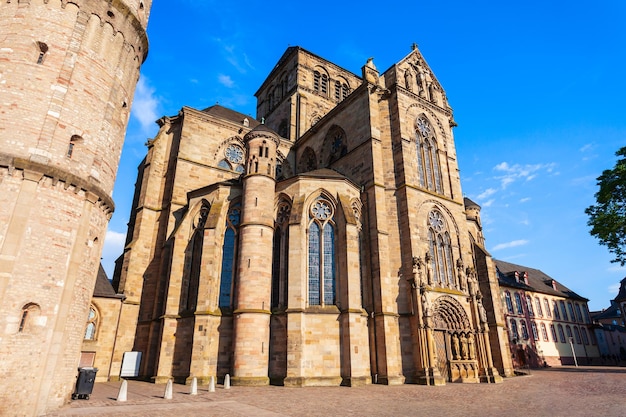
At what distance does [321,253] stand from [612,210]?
19.9 meters

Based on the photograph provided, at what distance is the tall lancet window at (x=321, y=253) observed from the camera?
1811cm

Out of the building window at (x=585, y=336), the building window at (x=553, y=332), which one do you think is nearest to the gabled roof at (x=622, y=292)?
the building window at (x=585, y=336)

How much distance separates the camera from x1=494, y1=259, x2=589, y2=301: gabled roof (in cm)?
4114

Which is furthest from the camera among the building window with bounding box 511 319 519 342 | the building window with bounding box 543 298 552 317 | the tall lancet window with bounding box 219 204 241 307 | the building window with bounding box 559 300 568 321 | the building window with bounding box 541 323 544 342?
the building window with bounding box 559 300 568 321

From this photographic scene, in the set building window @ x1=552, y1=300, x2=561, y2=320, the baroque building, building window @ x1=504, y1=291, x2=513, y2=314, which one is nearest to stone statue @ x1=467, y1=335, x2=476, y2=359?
the baroque building

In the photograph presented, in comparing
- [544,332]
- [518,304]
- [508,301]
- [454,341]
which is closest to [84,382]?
Result: [454,341]

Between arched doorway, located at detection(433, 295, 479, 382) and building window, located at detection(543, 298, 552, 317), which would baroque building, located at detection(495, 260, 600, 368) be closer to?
building window, located at detection(543, 298, 552, 317)

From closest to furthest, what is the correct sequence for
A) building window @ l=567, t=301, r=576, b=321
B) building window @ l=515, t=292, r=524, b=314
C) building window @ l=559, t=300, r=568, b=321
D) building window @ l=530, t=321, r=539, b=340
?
building window @ l=530, t=321, r=539, b=340 → building window @ l=515, t=292, r=524, b=314 → building window @ l=559, t=300, r=568, b=321 → building window @ l=567, t=301, r=576, b=321

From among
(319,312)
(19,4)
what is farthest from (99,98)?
(319,312)

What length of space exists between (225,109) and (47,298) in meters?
24.7

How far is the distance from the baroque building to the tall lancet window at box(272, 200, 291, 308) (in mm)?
28219

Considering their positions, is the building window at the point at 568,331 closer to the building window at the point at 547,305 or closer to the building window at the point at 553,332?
the building window at the point at 553,332

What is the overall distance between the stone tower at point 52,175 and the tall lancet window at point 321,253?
954 centimetres

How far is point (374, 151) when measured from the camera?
70.1 ft
